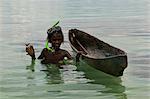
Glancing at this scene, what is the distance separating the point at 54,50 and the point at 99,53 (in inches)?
92.2

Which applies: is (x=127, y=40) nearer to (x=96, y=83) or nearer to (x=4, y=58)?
(x=4, y=58)

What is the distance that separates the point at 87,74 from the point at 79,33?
400 cm

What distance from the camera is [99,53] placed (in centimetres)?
1481

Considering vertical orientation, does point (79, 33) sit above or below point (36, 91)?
above

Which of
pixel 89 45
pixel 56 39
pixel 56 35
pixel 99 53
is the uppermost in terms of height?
pixel 56 35

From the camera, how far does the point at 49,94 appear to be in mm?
10508

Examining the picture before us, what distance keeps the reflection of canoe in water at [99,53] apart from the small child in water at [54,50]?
0.62 m

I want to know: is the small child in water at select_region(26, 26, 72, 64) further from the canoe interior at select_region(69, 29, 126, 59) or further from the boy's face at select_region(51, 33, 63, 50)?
the canoe interior at select_region(69, 29, 126, 59)

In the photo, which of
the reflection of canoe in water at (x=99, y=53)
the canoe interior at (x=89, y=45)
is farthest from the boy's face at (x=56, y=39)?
the canoe interior at (x=89, y=45)

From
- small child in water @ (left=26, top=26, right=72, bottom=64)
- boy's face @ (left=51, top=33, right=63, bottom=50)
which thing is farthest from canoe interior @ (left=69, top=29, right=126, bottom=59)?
boy's face @ (left=51, top=33, right=63, bottom=50)

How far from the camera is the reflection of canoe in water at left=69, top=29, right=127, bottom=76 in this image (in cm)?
1117

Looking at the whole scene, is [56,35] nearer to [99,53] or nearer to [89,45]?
[99,53]

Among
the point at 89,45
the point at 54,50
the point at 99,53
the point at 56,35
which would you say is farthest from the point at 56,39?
the point at 89,45

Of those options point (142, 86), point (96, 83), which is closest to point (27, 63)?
point (96, 83)
